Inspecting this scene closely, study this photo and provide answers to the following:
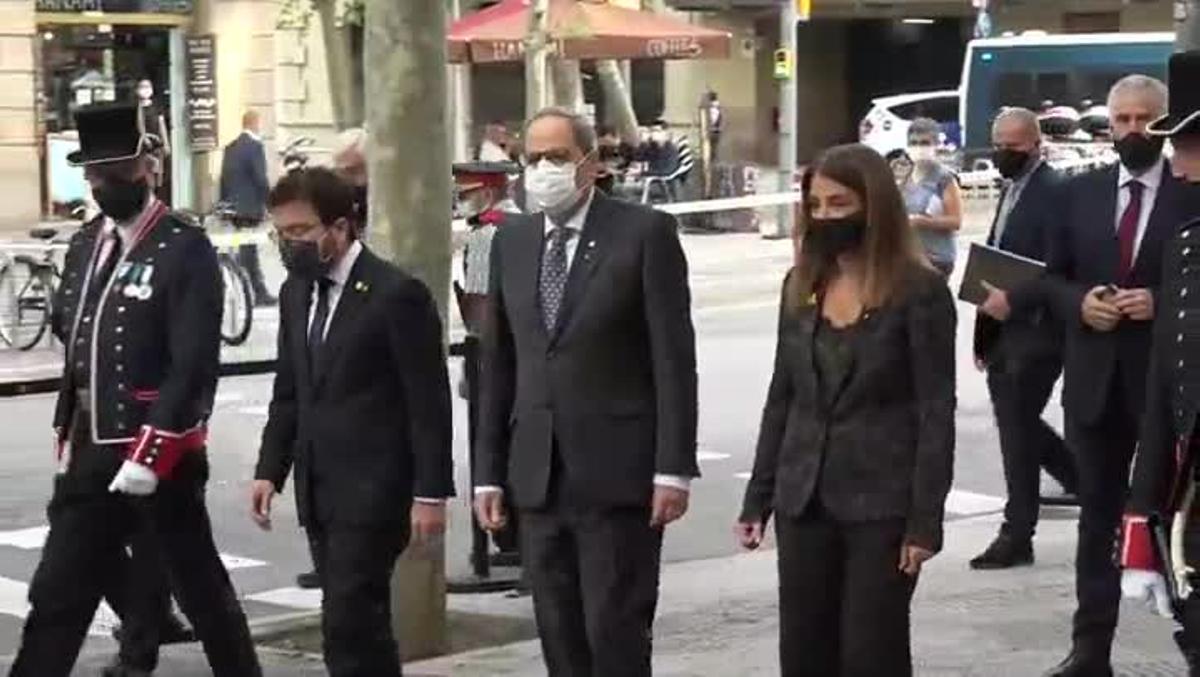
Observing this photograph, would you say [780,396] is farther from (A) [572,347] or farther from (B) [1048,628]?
(B) [1048,628]

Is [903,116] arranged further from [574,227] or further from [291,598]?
[574,227]

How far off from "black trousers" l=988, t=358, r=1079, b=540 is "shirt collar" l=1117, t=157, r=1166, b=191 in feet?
9.59

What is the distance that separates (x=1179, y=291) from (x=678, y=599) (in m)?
4.66

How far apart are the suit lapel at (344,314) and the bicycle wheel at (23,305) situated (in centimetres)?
1405

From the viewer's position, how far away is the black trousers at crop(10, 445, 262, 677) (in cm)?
723

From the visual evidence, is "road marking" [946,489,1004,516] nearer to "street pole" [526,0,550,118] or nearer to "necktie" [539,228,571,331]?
"necktie" [539,228,571,331]

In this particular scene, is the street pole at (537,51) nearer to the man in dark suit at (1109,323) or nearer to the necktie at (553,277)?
the man in dark suit at (1109,323)

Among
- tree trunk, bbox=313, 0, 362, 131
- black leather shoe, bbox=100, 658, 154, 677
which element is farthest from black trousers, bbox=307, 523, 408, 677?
tree trunk, bbox=313, 0, 362, 131

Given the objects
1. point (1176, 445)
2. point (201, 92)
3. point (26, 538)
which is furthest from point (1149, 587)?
point (201, 92)

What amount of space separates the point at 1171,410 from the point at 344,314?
95.0 inches

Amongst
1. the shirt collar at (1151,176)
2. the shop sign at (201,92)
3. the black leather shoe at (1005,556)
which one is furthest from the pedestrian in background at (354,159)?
the shop sign at (201,92)

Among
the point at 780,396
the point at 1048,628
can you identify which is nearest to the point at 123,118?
the point at 780,396

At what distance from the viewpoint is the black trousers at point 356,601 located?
6.79 m

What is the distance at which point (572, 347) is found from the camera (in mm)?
6625
